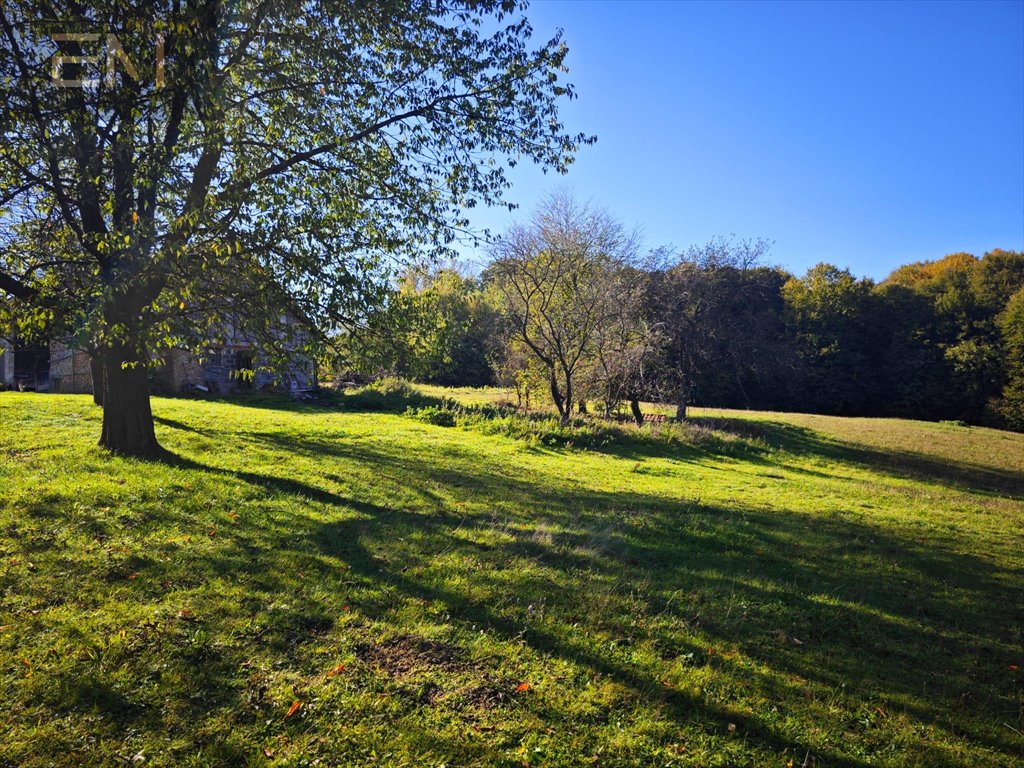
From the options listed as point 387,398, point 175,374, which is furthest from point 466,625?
point 175,374

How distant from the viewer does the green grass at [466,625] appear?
3.23 metres

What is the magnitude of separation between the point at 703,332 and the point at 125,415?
20181 mm

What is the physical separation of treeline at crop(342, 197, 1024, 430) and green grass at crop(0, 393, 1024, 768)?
327 cm

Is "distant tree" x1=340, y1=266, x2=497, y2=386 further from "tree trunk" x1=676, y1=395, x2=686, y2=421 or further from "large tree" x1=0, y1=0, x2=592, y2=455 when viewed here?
"tree trunk" x1=676, y1=395, x2=686, y2=421

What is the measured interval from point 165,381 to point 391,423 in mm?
13287

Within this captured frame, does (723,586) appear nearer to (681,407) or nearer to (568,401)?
(568,401)

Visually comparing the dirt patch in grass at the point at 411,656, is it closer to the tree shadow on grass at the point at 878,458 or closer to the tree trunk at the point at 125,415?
the tree trunk at the point at 125,415

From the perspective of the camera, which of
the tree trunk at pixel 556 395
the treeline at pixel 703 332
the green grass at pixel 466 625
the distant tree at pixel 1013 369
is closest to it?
the green grass at pixel 466 625

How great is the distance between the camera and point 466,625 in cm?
448

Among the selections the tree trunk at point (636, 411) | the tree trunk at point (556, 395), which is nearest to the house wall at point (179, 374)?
the tree trunk at point (556, 395)

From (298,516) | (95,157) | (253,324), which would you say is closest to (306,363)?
(253,324)

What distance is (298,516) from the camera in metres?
6.98

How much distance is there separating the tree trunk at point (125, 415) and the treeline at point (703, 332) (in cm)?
A: 362

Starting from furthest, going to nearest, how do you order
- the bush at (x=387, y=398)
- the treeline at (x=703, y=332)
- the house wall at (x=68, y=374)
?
the bush at (x=387, y=398)
the house wall at (x=68, y=374)
the treeline at (x=703, y=332)
